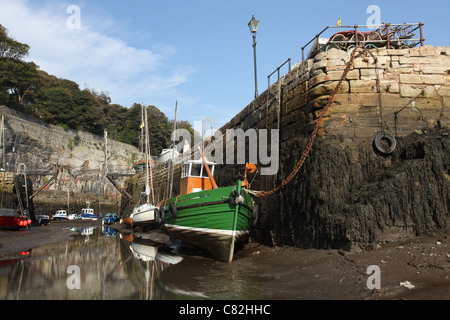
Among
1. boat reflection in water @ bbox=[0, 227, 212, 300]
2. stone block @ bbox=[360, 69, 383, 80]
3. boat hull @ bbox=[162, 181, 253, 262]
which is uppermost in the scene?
stone block @ bbox=[360, 69, 383, 80]

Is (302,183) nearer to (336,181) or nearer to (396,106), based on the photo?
(336,181)

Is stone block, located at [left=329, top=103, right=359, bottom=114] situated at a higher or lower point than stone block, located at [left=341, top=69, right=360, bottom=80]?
lower

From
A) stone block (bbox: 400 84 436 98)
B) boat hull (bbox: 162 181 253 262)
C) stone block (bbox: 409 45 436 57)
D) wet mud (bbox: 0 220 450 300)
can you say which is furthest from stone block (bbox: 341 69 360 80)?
wet mud (bbox: 0 220 450 300)

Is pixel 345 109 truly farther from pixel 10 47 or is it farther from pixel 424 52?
pixel 10 47

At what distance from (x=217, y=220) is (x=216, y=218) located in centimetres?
6

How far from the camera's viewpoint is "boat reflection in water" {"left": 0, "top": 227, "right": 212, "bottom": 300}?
6.01 metres

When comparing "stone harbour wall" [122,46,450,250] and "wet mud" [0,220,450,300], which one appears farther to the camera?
"stone harbour wall" [122,46,450,250]

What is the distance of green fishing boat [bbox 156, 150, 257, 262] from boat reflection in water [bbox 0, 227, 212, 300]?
3.23ft

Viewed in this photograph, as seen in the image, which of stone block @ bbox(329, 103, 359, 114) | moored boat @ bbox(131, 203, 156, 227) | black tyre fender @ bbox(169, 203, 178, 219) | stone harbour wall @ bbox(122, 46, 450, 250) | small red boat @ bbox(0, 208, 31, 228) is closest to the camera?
stone harbour wall @ bbox(122, 46, 450, 250)

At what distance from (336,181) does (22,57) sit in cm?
5361

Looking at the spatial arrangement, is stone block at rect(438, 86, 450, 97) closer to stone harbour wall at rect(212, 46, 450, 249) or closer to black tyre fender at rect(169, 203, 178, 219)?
stone harbour wall at rect(212, 46, 450, 249)
